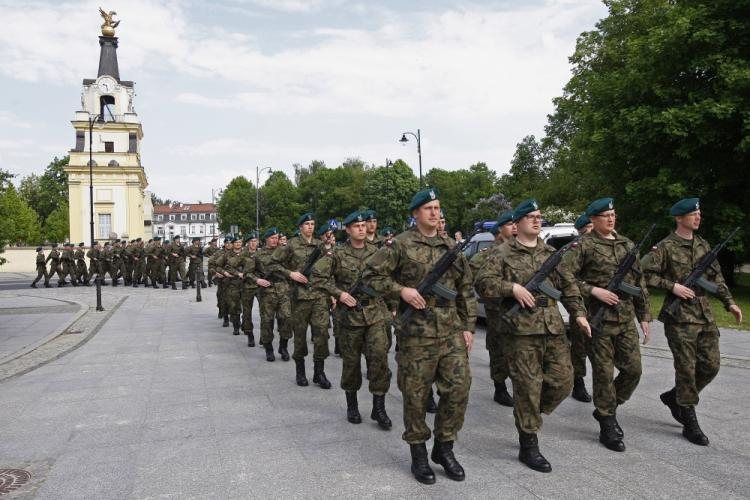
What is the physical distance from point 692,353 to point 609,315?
84 cm

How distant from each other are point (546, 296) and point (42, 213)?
91.6 m

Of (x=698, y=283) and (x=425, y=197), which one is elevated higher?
(x=425, y=197)

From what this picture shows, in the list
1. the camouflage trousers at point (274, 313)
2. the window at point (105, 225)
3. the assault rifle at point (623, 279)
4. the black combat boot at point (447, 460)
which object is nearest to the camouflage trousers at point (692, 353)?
the assault rifle at point (623, 279)

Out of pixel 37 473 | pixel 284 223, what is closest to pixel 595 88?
pixel 37 473

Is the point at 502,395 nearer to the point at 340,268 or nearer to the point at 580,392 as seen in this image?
the point at 580,392

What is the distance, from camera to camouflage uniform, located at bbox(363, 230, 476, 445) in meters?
4.58

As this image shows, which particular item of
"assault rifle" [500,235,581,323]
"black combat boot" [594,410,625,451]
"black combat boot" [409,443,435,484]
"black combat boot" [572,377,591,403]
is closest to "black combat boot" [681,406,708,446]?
"black combat boot" [594,410,625,451]

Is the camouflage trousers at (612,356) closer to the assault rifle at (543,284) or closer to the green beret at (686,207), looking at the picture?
the assault rifle at (543,284)

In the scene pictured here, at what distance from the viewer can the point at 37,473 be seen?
4801 mm

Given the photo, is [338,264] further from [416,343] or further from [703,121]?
[703,121]

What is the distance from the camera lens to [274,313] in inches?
390

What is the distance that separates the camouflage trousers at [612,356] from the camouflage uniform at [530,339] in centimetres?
46

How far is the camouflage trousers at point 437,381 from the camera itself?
15.0 ft

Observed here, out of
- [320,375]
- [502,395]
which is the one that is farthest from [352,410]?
[502,395]
